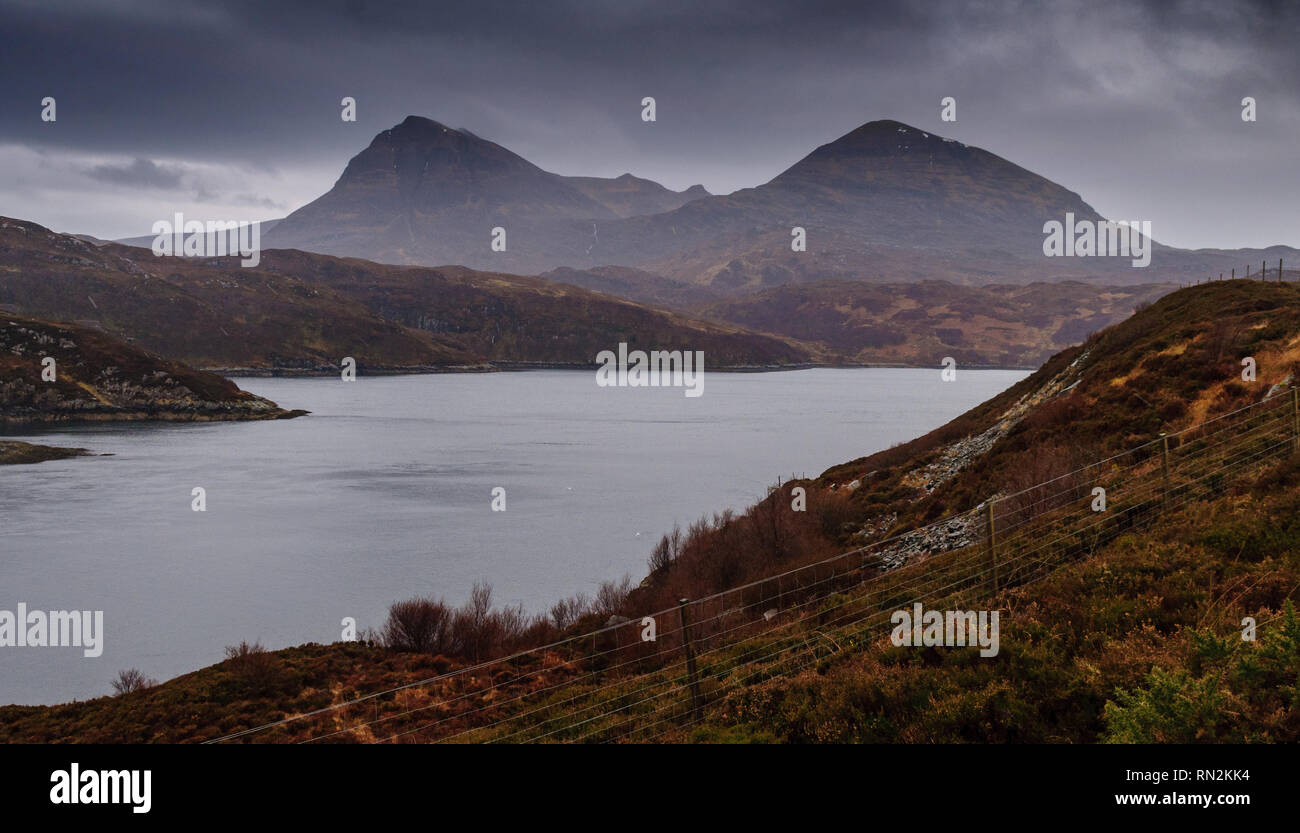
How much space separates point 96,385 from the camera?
117 m

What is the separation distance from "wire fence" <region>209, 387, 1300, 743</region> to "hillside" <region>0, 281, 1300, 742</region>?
9cm

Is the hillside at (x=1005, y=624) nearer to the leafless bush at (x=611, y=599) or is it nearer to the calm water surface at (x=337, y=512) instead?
the leafless bush at (x=611, y=599)

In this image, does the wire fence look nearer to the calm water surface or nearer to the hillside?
the hillside

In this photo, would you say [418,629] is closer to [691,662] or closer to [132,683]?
[132,683]

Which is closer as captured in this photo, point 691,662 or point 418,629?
point 691,662

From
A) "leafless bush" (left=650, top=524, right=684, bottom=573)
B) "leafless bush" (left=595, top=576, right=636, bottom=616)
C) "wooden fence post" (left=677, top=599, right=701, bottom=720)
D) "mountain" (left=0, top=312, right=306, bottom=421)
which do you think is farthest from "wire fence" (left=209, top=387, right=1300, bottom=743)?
"mountain" (left=0, top=312, right=306, bottom=421)

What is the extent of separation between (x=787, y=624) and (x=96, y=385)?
13344cm

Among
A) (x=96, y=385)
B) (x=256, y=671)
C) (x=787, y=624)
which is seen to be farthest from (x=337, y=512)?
(x=96, y=385)

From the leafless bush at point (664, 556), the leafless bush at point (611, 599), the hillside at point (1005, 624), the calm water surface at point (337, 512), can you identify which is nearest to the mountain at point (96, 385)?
the calm water surface at point (337, 512)

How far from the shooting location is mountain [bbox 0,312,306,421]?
111 meters

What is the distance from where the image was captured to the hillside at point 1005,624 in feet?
28.1

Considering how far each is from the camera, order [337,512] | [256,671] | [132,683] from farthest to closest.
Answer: [337,512] < [132,683] < [256,671]
